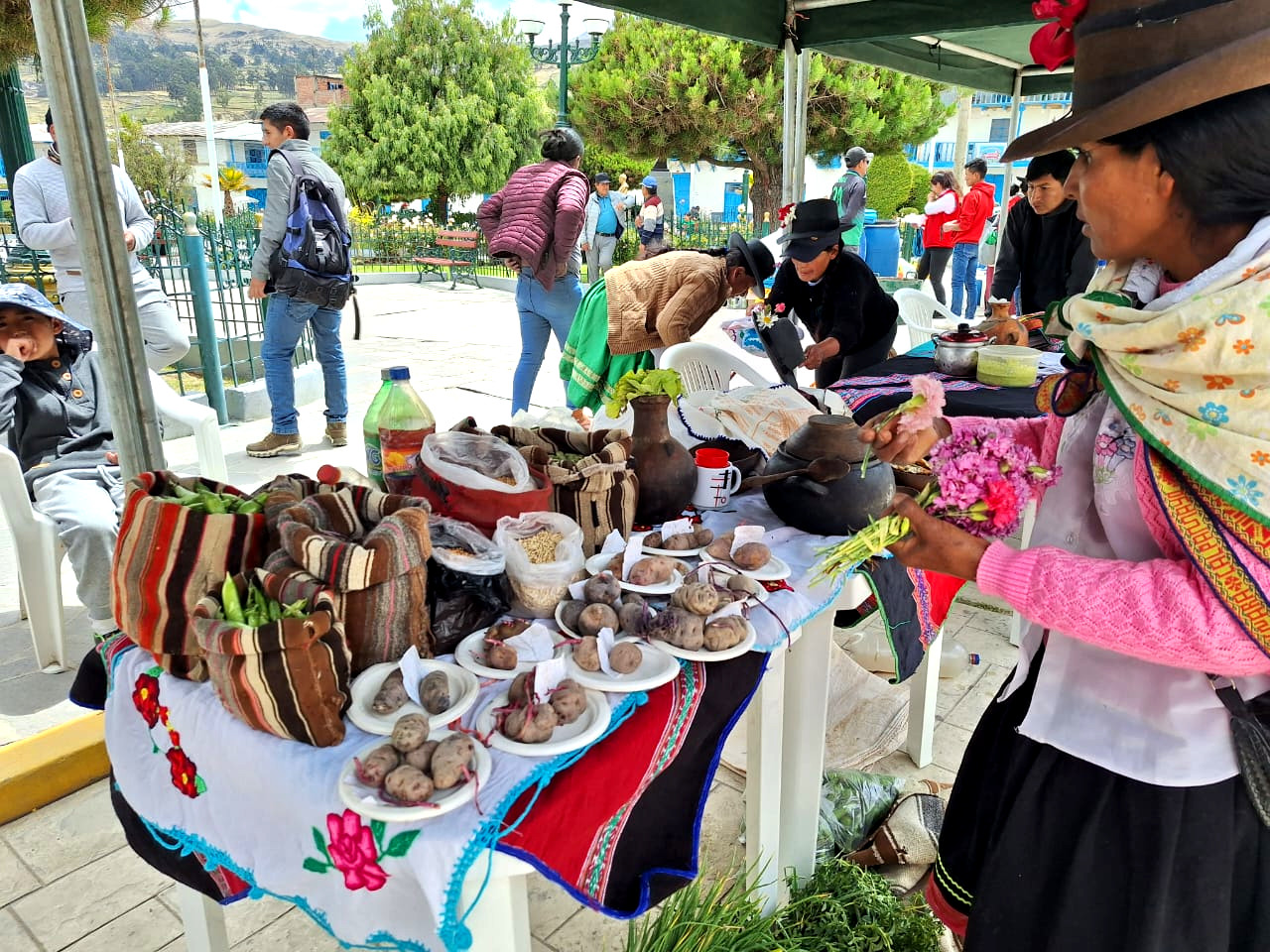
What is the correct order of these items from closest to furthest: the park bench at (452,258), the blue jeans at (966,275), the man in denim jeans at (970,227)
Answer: the man in denim jeans at (970,227) → the blue jeans at (966,275) → the park bench at (452,258)

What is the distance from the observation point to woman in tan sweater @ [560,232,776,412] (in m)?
3.64

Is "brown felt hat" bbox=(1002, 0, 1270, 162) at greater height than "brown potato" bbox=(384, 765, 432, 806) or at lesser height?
greater

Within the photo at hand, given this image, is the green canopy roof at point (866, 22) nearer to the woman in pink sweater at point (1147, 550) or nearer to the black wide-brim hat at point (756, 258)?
the black wide-brim hat at point (756, 258)

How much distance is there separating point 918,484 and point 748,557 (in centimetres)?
62

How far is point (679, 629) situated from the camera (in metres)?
1.38

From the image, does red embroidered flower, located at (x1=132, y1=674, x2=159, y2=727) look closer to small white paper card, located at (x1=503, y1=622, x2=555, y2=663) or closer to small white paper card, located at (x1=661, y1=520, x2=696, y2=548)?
small white paper card, located at (x1=503, y1=622, x2=555, y2=663)

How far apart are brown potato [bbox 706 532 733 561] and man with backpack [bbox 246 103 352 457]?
4.08m

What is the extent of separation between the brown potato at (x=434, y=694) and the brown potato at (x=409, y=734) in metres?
0.08

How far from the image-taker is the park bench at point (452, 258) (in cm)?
1695

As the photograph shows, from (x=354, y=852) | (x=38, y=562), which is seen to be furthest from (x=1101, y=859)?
(x=38, y=562)

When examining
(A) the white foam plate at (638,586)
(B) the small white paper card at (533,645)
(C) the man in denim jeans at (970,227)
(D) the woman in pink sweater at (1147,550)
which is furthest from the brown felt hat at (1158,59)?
(C) the man in denim jeans at (970,227)

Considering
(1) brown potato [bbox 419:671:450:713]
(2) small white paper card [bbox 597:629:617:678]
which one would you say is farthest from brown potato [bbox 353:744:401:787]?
(2) small white paper card [bbox 597:629:617:678]

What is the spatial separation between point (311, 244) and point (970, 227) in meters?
7.89

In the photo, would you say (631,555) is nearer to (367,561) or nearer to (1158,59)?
(367,561)
